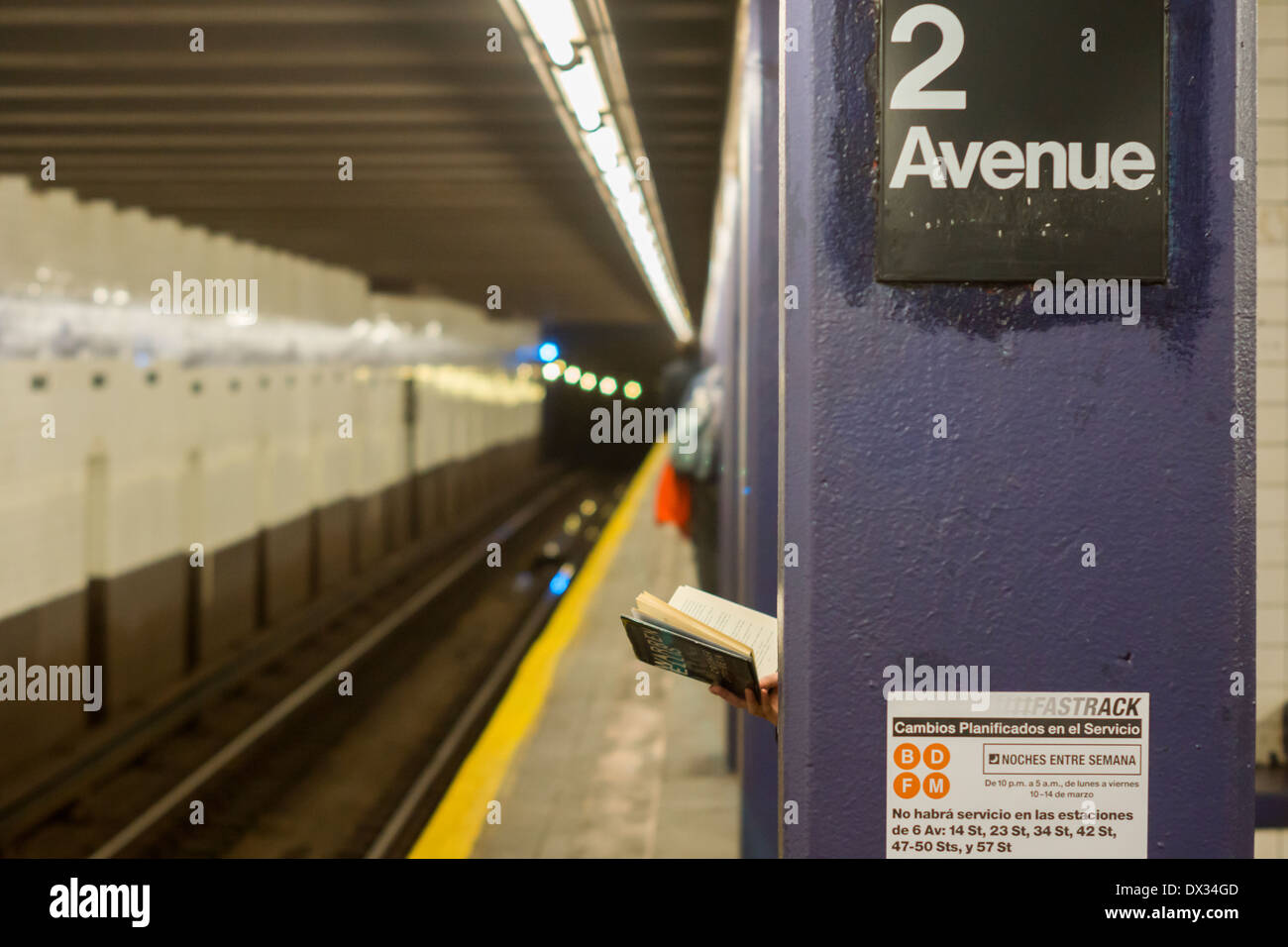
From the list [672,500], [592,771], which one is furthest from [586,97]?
[592,771]

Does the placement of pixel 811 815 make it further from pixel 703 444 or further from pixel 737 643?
pixel 703 444

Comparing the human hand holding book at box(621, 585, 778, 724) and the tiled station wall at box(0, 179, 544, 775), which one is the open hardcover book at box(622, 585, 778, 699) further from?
the tiled station wall at box(0, 179, 544, 775)

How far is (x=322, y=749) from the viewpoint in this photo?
9.13m

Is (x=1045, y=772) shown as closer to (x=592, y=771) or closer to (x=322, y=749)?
(x=592, y=771)

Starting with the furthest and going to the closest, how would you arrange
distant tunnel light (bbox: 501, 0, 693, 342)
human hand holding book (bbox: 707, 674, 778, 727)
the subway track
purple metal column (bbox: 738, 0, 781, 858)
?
1. the subway track
2. distant tunnel light (bbox: 501, 0, 693, 342)
3. purple metal column (bbox: 738, 0, 781, 858)
4. human hand holding book (bbox: 707, 674, 778, 727)

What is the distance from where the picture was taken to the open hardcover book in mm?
1953

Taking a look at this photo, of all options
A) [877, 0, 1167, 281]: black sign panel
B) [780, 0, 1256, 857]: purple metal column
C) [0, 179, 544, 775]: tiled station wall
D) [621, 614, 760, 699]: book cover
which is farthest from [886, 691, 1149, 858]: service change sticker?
[0, 179, 544, 775]: tiled station wall

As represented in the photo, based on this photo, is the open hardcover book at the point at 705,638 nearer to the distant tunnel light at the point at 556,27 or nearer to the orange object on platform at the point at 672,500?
the distant tunnel light at the point at 556,27

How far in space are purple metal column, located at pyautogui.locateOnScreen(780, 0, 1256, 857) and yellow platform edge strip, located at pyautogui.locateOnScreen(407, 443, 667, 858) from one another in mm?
3895

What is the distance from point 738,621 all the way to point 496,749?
5.09m

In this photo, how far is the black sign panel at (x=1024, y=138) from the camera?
5.87ft
